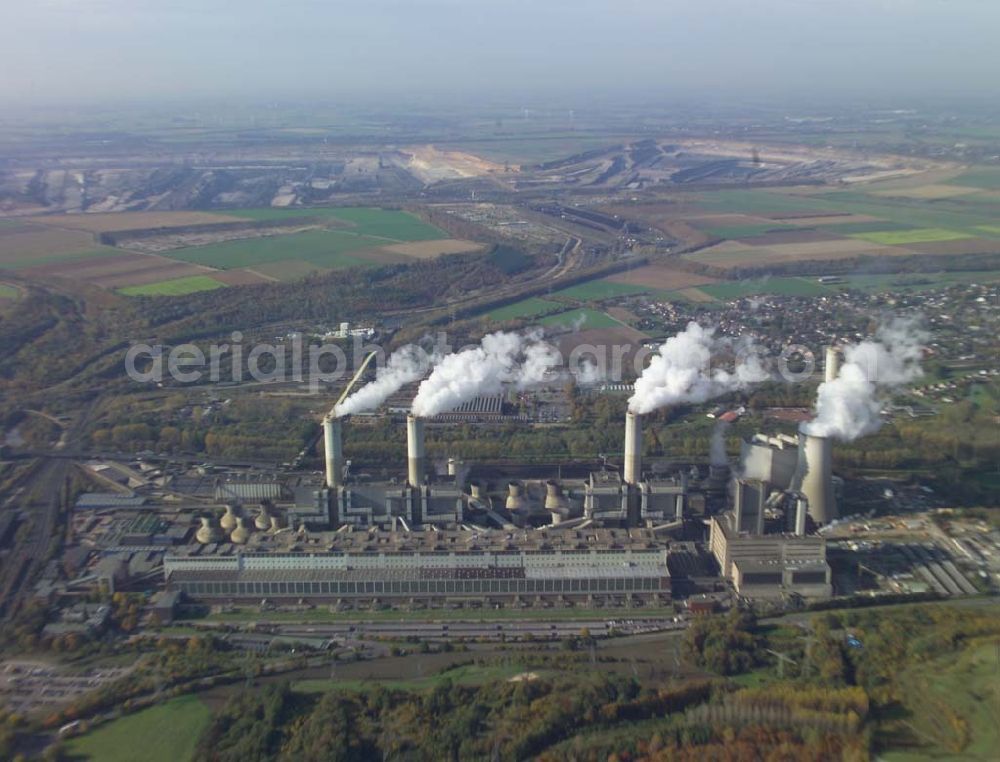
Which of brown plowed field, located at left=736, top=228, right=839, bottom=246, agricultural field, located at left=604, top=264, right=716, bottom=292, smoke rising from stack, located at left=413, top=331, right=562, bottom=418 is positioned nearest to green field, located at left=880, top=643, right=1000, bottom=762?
smoke rising from stack, located at left=413, top=331, right=562, bottom=418

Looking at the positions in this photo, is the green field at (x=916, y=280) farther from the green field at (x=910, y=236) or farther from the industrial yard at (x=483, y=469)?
the green field at (x=910, y=236)

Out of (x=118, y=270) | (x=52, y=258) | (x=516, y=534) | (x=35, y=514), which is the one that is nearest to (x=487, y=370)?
(x=516, y=534)

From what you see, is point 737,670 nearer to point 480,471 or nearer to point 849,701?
point 849,701

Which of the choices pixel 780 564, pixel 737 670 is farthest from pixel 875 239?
pixel 737 670

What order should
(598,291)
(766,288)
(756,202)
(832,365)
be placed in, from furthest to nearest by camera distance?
(756,202) < (766,288) < (598,291) < (832,365)

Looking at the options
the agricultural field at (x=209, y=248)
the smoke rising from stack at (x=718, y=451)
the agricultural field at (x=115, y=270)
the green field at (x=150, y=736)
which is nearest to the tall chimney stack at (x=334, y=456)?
the green field at (x=150, y=736)

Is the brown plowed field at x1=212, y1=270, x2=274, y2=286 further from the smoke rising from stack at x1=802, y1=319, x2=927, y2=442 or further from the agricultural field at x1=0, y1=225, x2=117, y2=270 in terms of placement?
the smoke rising from stack at x1=802, y1=319, x2=927, y2=442

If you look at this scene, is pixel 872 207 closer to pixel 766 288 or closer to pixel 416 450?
pixel 766 288
